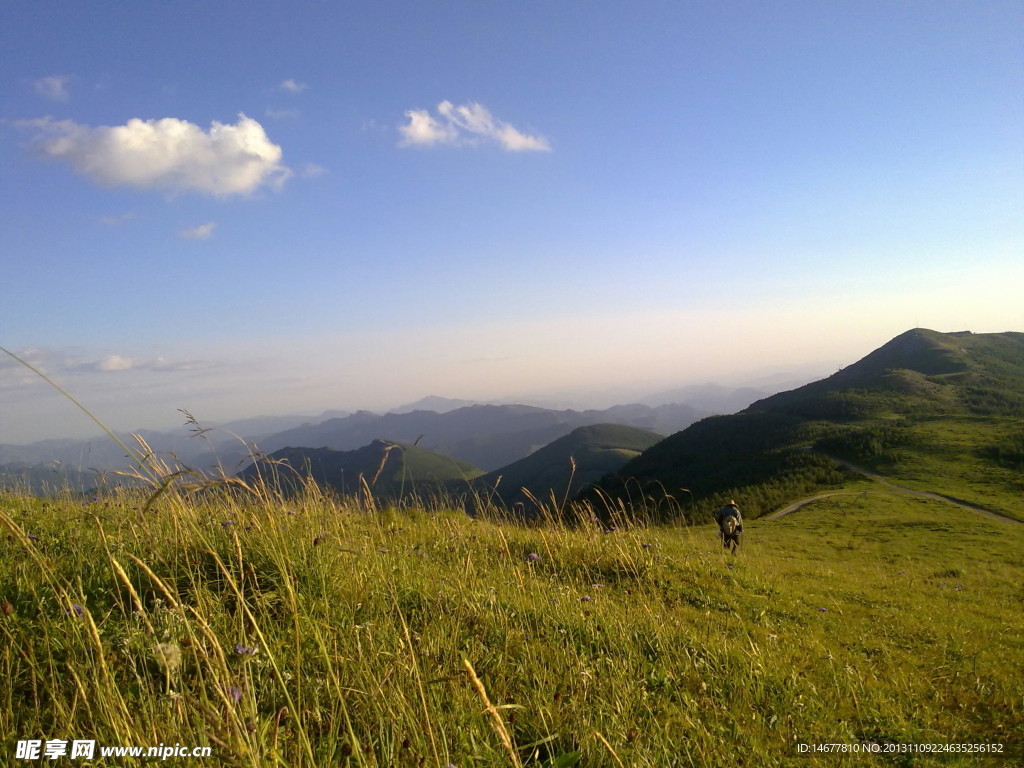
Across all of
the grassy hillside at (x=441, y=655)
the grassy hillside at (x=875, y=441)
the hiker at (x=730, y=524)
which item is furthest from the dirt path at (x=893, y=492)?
the grassy hillside at (x=441, y=655)

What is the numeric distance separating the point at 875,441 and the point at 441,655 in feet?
261

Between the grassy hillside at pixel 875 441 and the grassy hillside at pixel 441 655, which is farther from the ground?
the grassy hillside at pixel 441 655

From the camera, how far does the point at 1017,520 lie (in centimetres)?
3186

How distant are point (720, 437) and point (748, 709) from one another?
348ft

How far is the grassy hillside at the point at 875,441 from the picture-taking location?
50.0m

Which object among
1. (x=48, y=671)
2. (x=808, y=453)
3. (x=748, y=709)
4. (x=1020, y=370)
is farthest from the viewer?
(x=1020, y=370)

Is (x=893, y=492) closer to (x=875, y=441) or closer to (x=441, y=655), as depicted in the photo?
(x=875, y=441)

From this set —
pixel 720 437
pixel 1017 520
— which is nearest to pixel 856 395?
pixel 720 437

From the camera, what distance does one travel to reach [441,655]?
330cm

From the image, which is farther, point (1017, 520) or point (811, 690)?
point (1017, 520)

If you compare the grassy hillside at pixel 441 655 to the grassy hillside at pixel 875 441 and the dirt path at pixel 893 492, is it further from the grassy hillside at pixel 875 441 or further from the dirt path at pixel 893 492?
the dirt path at pixel 893 492

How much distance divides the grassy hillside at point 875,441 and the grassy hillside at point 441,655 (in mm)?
11719

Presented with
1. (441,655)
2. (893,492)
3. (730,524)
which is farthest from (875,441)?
(441,655)

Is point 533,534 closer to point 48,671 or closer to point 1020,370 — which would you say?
point 48,671
